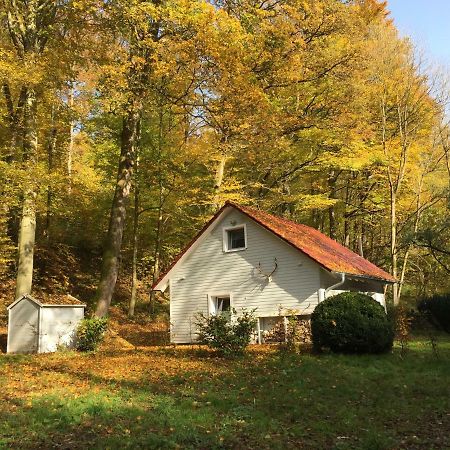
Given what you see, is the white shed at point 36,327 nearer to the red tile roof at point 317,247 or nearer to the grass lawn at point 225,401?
the grass lawn at point 225,401

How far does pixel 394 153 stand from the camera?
25094mm

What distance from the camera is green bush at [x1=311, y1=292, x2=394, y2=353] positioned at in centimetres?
1398

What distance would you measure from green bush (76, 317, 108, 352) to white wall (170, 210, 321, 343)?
177 inches

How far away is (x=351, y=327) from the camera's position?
552 inches

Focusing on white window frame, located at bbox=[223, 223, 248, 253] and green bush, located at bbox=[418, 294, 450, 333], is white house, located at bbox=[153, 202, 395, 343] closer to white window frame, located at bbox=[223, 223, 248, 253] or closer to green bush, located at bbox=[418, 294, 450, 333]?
white window frame, located at bbox=[223, 223, 248, 253]

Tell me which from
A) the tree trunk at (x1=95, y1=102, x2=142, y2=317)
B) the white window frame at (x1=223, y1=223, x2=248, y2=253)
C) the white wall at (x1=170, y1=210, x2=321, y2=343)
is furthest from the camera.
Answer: the white window frame at (x1=223, y1=223, x2=248, y2=253)

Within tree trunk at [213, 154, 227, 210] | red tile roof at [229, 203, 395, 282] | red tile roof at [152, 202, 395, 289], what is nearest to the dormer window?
red tile roof at [152, 202, 395, 289]

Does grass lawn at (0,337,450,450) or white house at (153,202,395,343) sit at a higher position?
white house at (153,202,395,343)

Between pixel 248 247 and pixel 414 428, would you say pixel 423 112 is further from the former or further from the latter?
pixel 414 428

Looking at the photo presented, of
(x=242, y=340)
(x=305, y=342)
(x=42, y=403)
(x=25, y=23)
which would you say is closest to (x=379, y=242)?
(x=305, y=342)

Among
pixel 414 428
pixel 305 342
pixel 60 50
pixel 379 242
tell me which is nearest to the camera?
pixel 414 428

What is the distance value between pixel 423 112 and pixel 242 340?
16.6 metres

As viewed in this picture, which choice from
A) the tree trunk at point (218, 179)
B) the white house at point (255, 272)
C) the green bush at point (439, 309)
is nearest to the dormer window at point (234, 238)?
the white house at point (255, 272)

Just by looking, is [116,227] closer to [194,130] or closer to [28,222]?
[28,222]
